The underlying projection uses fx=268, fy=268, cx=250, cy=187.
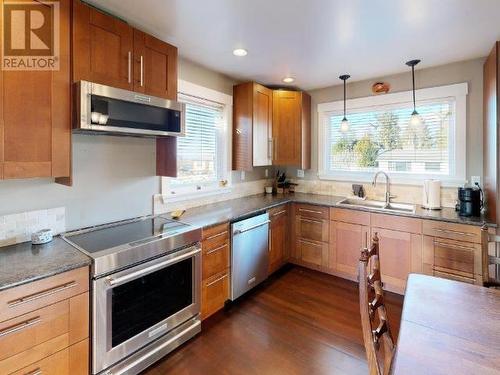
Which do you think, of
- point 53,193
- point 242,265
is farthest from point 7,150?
point 242,265

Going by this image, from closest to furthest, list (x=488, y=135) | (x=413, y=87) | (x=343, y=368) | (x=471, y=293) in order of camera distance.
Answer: (x=471, y=293) → (x=343, y=368) → (x=488, y=135) → (x=413, y=87)

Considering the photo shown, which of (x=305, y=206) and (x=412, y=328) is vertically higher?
(x=305, y=206)

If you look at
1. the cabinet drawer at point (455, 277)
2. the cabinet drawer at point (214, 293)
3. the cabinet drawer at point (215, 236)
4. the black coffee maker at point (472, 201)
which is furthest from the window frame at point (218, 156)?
the black coffee maker at point (472, 201)

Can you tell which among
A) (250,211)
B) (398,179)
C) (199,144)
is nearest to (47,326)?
(250,211)

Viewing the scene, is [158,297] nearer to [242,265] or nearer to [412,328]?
[242,265]

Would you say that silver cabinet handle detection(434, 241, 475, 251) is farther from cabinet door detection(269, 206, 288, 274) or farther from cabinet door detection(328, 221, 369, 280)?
cabinet door detection(269, 206, 288, 274)

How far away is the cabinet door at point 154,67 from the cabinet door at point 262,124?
1.25 metres

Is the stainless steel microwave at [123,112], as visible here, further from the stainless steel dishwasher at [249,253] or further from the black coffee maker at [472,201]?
the black coffee maker at [472,201]

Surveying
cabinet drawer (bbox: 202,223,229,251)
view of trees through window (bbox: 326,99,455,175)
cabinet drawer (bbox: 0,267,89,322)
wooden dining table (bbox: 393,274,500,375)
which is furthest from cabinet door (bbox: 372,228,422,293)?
cabinet drawer (bbox: 0,267,89,322)

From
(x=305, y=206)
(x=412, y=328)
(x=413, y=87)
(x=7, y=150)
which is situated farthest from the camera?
(x=305, y=206)

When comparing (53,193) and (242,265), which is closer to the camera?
(53,193)

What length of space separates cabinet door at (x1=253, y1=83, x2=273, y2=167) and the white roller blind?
17.5 inches

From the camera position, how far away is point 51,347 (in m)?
1.37

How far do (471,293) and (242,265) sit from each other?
5.86 ft
